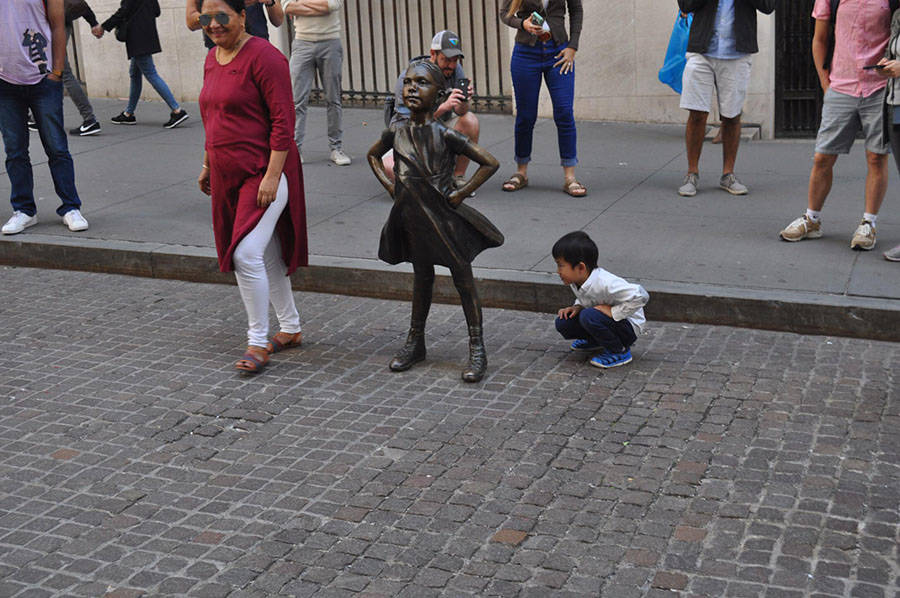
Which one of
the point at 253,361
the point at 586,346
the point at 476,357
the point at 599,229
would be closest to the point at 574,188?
the point at 599,229

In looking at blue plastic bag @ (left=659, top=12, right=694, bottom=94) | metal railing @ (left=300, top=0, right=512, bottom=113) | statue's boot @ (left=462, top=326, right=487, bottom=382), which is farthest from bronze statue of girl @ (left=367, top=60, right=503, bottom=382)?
metal railing @ (left=300, top=0, right=512, bottom=113)

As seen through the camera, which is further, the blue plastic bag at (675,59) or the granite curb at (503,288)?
the blue plastic bag at (675,59)

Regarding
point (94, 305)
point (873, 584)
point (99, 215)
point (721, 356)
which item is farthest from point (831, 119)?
point (99, 215)

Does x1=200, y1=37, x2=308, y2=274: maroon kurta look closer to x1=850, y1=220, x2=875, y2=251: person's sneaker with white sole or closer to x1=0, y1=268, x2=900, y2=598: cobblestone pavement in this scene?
x1=0, y1=268, x2=900, y2=598: cobblestone pavement

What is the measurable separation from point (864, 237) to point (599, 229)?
1738 mm

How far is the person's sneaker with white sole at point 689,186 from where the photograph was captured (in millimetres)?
8766

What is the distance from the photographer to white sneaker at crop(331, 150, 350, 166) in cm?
1038

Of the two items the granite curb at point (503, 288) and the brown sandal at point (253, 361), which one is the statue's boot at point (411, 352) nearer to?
the brown sandal at point (253, 361)

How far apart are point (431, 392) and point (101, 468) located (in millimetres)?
1611

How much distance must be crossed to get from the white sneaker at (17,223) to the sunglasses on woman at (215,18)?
351 centimetres

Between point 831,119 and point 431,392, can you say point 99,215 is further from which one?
point 831,119

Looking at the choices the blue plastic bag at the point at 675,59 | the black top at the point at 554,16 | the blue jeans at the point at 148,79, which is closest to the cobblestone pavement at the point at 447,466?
the black top at the point at 554,16

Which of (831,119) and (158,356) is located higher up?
(831,119)

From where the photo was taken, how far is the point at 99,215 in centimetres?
906
